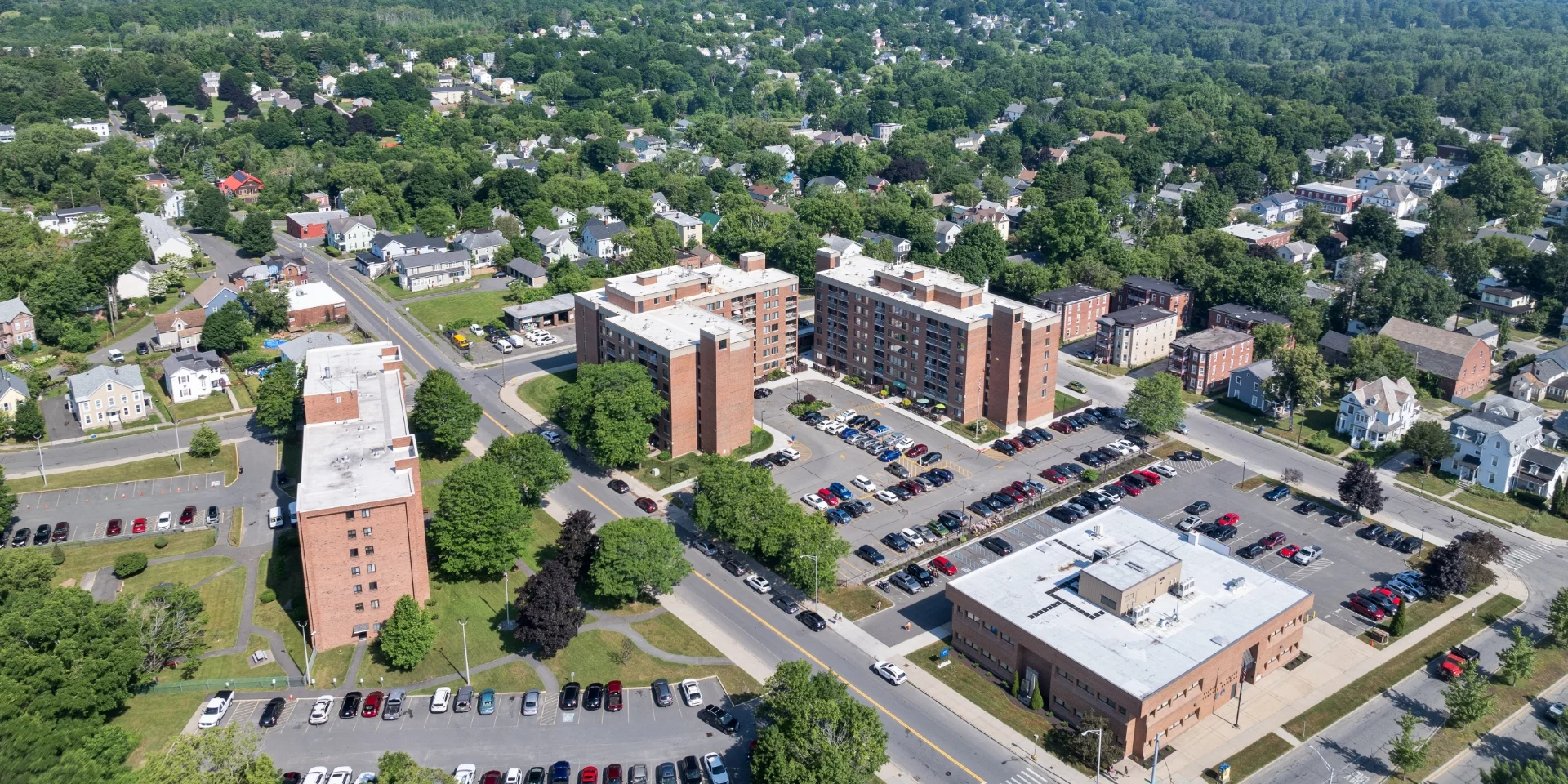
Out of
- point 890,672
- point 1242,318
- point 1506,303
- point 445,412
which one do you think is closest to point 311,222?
point 445,412

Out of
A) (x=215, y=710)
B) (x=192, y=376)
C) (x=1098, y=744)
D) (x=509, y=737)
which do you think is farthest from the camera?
(x=192, y=376)

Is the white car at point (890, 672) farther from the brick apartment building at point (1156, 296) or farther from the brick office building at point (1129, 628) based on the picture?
the brick apartment building at point (1156, 296)

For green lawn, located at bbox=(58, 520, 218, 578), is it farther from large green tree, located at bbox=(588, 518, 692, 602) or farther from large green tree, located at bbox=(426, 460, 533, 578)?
large green tree, located at bbox=(588, 518, 692, 602)

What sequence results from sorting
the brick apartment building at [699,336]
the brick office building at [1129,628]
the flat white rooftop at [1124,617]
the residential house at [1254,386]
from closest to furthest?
the brick office building at [1129,628], the flat white rooftop at [1124,617], the brick apartment building at [699,336], the residential house at [1254,386]

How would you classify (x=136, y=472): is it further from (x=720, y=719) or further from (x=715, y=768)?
(x=715, y=768)

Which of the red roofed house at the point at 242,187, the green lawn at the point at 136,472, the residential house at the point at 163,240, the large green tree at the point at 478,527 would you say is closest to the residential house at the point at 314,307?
the residential house at the point at 163,240

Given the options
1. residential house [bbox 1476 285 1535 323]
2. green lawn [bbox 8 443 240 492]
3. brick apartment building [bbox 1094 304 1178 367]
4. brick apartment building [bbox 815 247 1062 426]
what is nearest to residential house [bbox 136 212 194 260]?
green lawn [bbox 8 443 240 492]
